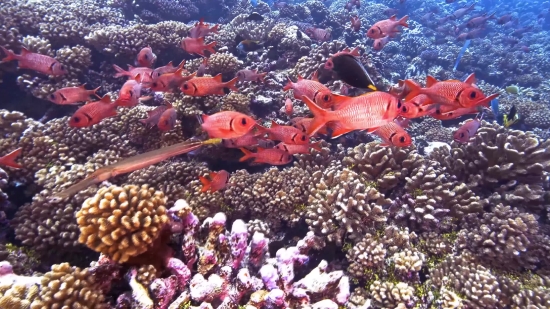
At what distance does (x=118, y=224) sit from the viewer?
281 cm

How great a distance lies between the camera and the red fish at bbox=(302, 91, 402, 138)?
8.40 ft

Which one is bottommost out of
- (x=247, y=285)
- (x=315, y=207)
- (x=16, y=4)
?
(x=315, y=207)

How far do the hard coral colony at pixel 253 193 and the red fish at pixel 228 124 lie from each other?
0.02 meters

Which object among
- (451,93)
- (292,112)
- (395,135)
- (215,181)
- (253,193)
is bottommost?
(253,193)

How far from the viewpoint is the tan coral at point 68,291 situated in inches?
100

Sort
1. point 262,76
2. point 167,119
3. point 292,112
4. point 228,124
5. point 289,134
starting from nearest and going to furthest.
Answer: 1. point 228,124
2. point 289,134
3. point 167,119
4. point 292,112
5. point 262,76

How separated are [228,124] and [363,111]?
1449 millimetres

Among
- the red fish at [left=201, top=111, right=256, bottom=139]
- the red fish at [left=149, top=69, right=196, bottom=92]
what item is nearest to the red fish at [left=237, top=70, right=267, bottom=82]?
the red fish at [left=149, top=69, right=196, bottom=92]

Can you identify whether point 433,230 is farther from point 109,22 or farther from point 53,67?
point 109,22

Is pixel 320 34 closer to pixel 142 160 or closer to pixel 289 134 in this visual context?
pixel 289 134

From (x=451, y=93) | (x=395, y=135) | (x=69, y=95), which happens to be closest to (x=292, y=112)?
(x=395, y=135)

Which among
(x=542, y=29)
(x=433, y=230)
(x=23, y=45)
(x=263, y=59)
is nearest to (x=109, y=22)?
(x=23, y=45)

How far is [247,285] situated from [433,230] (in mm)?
3341

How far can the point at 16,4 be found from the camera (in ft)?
28.8
